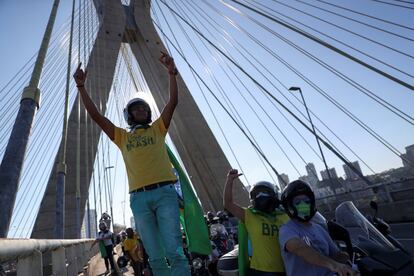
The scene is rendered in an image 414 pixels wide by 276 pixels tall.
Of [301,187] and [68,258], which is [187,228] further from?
[68,258]

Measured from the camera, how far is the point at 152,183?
256 centimetres

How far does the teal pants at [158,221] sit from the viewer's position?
2447 millimetres

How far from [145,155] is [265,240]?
1141mm

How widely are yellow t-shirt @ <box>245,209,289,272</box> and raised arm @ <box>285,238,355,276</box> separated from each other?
0.43 meters

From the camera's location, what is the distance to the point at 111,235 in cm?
928

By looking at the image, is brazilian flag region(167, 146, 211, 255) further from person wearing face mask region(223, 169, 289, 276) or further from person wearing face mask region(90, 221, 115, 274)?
person wearing face mask region(90, 221, 115, 274)

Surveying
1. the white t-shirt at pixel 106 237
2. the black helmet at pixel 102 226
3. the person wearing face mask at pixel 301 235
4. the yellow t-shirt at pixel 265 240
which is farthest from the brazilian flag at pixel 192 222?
the black helmet at pixel 102 226

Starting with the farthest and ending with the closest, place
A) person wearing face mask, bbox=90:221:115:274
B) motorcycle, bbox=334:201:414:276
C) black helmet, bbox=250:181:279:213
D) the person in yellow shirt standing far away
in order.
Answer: person wearing face mask, bbox=90:221:115:274 < black helmet, bbox=250:181:279:213 < the person in yellow shirt standing far away < motorcycle, bbox=334:201:414:276

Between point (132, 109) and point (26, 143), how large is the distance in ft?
2.74

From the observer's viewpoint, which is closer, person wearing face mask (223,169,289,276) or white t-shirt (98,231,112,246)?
person wearing face mask (223,169,289,276)

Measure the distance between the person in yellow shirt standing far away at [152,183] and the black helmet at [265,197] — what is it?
669mm

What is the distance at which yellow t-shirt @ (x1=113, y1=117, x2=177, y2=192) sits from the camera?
8.53ft

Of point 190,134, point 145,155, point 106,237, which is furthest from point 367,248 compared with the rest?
point 190,134

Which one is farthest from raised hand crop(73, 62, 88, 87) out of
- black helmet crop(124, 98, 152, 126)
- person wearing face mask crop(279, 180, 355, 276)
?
person wearing face mask crop(279, 180, 355, 276)
